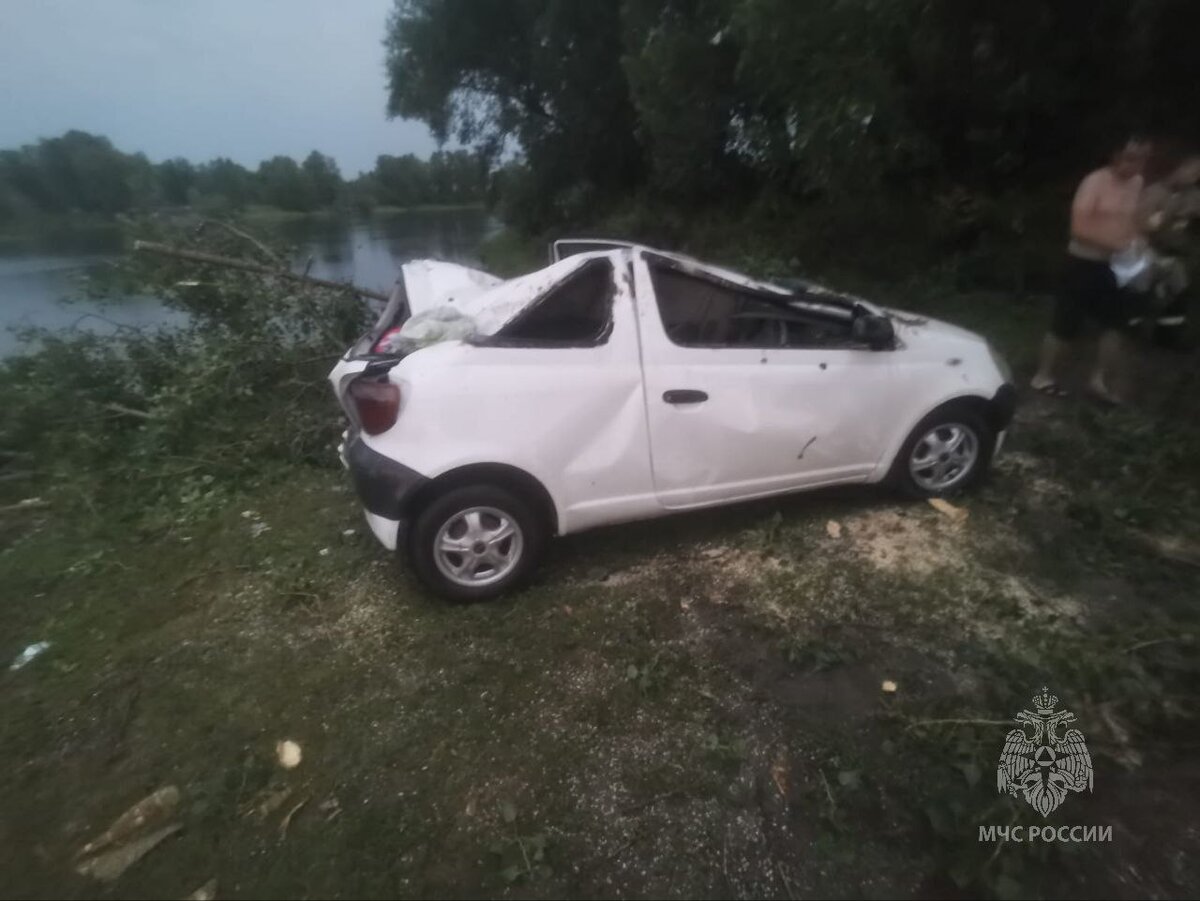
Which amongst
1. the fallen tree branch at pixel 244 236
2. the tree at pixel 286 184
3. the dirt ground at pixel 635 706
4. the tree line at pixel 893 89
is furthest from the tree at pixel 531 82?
the dirt ground at pixel 635 706

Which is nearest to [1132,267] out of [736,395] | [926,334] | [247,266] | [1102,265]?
[1102,265]

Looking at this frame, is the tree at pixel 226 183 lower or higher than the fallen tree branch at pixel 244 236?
higher

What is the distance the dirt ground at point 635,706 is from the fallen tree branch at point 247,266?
273 centimetres

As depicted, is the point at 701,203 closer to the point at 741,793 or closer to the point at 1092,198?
the point at 1092,198

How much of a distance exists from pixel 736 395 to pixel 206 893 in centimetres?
281

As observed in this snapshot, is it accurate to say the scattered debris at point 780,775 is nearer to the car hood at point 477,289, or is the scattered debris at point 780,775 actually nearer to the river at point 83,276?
the car hood at point 477,289

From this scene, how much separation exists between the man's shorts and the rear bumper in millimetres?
4796

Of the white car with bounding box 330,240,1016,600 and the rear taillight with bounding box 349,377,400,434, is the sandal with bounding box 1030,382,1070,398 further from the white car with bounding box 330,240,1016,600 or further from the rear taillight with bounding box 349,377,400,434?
the rear taillight with bounding box 349,377,400,434

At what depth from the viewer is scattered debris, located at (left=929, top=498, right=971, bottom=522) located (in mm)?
3836

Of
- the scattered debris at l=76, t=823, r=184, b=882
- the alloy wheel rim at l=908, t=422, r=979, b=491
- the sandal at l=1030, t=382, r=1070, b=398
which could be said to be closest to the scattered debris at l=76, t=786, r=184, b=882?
the scattered debris at l=76, t=823, r=184, b=882

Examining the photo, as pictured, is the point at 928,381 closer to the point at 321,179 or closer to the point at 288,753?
the point at 288,753

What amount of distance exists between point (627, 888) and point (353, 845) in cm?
91

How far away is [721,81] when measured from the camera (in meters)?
10.6

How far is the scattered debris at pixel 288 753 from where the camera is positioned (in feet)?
8.31
